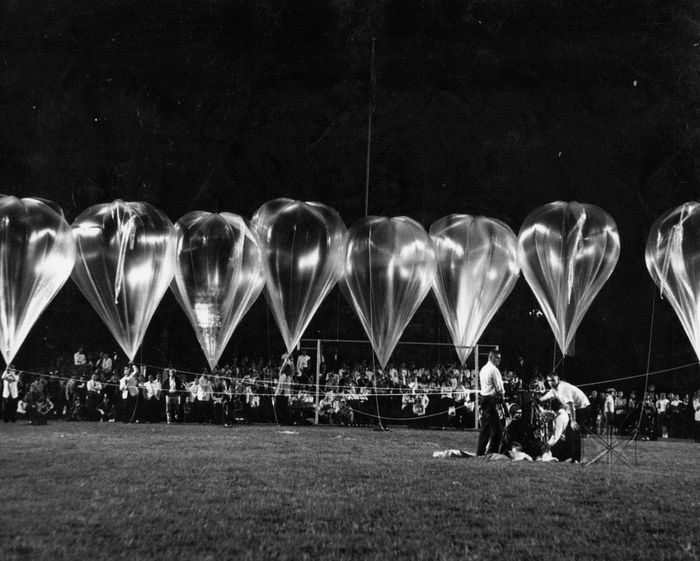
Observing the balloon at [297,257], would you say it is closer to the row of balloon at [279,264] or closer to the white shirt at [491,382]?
the row of balloon at [279,264]

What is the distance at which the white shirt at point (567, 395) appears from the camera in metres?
13.5

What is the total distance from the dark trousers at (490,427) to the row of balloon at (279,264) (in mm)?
3127

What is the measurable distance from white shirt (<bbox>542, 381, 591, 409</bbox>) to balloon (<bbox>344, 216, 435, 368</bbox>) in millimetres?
3657

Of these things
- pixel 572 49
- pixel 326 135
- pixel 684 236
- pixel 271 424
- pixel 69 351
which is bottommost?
pixel 271 424

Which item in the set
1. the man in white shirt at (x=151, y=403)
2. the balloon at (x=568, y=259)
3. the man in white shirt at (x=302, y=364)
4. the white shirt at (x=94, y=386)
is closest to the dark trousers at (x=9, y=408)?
the white shirt at (x=94, y=386)

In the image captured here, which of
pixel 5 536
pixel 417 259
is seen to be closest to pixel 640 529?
pixel 5 536

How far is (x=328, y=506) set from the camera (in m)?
8.38

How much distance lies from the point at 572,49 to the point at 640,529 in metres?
29.3

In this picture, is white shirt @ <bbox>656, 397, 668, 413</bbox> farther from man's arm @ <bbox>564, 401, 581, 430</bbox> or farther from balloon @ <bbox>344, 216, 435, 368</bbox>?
man's arm @ <bbox>564, 401, 581, 430</bbox>

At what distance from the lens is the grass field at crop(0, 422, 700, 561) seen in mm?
6555

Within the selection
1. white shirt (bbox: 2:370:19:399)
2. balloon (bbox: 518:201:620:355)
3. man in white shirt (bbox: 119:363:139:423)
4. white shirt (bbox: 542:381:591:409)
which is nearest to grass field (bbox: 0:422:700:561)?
white shirt (bbox: 542:381:591:409)

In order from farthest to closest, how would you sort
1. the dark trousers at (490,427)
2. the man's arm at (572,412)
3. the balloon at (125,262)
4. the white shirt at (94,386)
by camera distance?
the white shirt at (94,386)
the balloon at (125,262)
the dark trousers at (490,427)
the man's arm at (572,412)

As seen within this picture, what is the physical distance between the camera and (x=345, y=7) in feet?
110

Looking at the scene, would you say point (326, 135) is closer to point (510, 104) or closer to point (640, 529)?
point (510, 104)
